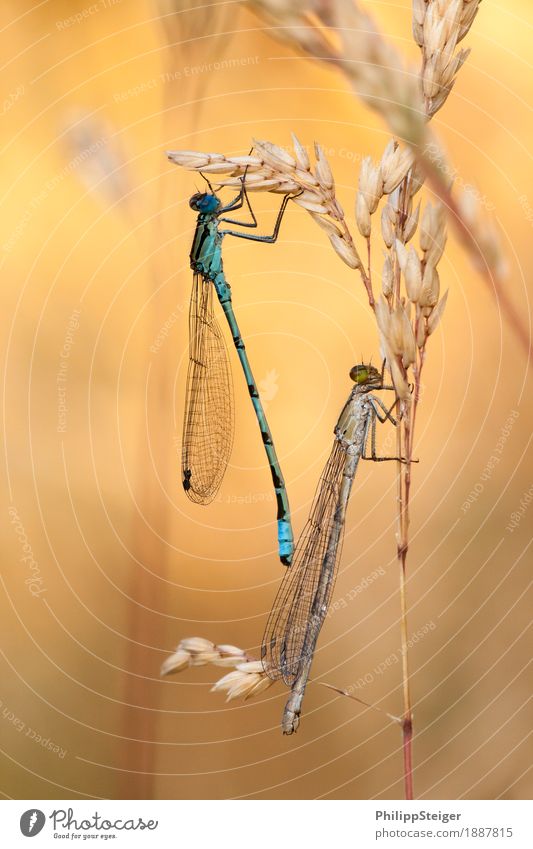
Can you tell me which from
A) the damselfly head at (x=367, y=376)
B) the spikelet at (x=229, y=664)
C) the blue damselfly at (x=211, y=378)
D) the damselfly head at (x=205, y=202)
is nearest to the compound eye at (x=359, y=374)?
the damselfly head at (x=367, y=376)

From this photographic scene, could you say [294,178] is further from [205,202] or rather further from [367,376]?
[367,376]

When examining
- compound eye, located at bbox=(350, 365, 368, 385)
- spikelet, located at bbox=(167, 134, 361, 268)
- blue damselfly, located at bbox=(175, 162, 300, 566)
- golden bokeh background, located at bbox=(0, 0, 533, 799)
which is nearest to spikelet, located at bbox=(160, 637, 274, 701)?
golden bokeh background, located at bbox=(0, 0, 533, 799)

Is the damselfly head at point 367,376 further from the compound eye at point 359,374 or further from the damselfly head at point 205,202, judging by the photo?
the damselfly head at point 205,202

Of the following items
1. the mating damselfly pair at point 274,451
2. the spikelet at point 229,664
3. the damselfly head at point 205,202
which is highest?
the damselfly head at point 205,202
